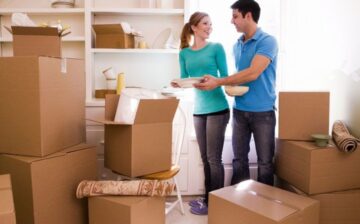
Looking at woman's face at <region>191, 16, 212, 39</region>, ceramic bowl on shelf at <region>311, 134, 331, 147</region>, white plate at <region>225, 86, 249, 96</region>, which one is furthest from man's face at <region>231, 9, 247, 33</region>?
ceramic bowl on shelf at <region>311, 134, 331, 147</region>

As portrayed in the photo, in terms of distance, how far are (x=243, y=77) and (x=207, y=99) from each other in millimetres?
344

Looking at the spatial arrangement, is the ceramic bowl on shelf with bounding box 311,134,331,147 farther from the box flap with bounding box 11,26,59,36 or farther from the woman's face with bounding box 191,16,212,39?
the box flap with bounding box 11,26,59,36

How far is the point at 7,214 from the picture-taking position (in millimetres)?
1026

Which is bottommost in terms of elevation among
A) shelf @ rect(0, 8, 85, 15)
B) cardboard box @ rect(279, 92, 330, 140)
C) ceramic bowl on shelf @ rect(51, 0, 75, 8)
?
cardboard box @ rect(279, 92, 330, 140)

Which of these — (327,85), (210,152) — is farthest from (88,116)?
(327,85)

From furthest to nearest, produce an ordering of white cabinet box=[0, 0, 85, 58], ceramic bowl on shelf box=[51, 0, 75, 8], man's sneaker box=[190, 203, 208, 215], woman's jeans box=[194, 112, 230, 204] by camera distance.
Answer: white cabinet box=[0, 0, 85, 58], ceramic bowl on shelf box=[51, 0, 75, 8], man's sneaker box=[190, 203, 208, 215], woman's jeans box=[194, 112, 230, 204]

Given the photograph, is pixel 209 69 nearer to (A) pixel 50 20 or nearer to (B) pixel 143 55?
(B) pixel 143 55

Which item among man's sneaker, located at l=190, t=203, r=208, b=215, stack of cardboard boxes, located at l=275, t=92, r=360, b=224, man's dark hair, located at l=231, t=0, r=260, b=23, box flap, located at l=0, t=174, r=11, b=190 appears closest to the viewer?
box flap, located at l=0, t=174, r=11, b=190

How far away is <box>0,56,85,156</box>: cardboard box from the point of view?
1665 millimetres

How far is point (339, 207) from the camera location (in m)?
1.93

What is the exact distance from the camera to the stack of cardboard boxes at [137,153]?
1.72 metres

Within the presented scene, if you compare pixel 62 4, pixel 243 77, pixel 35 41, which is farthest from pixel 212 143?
pixel 62 4

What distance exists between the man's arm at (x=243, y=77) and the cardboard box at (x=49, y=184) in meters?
0.88

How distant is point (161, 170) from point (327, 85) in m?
1.37
